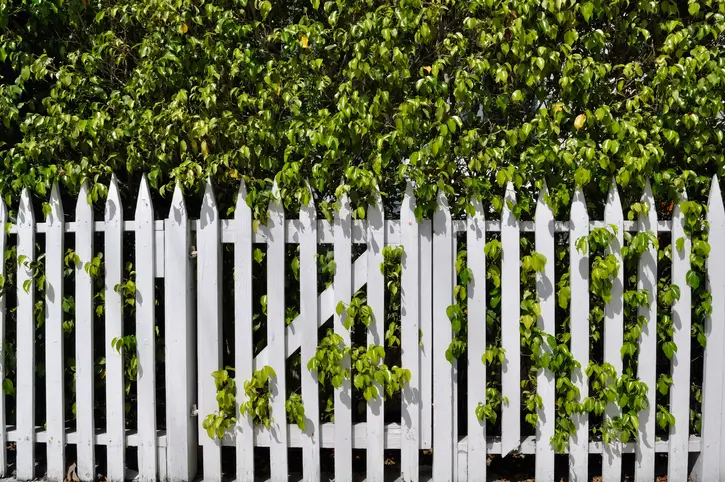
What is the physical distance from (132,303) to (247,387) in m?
0.84

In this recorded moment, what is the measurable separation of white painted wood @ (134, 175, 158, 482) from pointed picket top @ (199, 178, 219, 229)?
30 cm

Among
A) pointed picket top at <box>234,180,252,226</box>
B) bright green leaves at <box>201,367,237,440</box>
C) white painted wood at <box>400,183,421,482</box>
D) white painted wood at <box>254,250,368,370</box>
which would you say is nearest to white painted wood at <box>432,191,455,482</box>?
white painted wood at <box>400,183,421,482</box>

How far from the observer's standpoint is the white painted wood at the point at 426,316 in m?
3.62

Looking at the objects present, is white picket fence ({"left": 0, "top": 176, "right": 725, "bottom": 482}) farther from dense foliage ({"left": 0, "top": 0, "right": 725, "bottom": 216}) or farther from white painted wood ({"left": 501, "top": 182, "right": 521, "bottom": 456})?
dense foliage ({"left": 0, "top": 0, "right": 725, "bottom": 216})

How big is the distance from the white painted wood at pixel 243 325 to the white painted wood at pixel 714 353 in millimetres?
2576

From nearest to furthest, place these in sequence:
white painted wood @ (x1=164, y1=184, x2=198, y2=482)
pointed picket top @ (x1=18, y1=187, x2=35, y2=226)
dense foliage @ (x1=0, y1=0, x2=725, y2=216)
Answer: dense foliage @ (x1=0, y1=0, x2=725, y2=216) → white painted wood @ (x1=164, y1=184, x2=198, y2=482) → pointed picket top @ (x1=18, y1=187, x2=35, y2=226)

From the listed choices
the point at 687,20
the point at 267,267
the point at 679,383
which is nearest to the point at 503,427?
the point at 679,383

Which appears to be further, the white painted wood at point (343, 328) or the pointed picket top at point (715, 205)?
the white painted wood at point (343, 328)

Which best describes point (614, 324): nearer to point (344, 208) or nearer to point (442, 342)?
point (442, 342)

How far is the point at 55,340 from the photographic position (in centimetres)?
381

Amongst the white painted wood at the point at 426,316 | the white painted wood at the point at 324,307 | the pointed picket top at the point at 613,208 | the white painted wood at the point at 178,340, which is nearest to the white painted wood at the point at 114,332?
the white painted wood at the point at 178,340

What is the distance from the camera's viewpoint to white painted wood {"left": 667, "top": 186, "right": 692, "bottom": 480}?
3.55 meters

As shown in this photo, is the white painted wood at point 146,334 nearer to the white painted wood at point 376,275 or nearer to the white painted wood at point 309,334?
the white painted wood at point 309,334

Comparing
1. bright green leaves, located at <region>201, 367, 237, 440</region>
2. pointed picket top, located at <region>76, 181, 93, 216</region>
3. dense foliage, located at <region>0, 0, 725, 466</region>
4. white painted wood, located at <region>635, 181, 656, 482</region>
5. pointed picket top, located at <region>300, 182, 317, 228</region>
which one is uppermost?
dense foliage, located at <region>0, 0, 725, 466</region>
